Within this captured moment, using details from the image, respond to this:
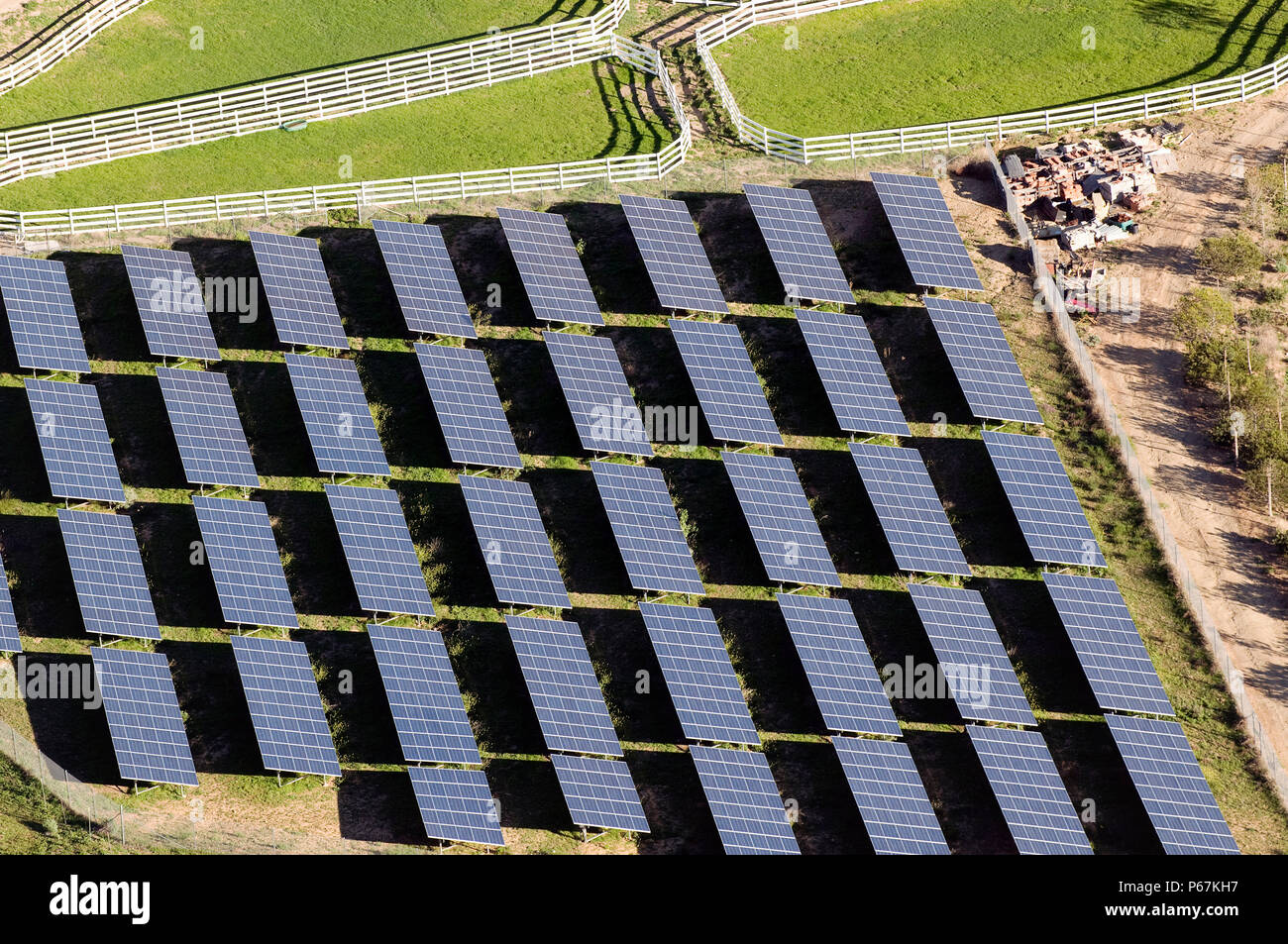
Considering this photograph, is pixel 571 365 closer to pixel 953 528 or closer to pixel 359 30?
pixel 953 528

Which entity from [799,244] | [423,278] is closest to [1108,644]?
[799,244]

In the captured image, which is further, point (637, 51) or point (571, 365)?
point (637, 51)

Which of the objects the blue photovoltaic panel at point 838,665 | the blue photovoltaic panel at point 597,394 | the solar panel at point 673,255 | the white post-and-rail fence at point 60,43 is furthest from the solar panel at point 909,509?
the white post-and-rail fence at point 60,43

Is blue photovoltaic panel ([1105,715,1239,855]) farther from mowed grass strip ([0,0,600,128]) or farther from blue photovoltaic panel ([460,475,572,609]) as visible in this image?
mowed grass strip ([0,0,600,128])

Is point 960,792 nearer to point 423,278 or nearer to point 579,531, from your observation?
point 579,531

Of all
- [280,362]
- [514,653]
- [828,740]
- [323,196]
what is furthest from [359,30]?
[828,740]

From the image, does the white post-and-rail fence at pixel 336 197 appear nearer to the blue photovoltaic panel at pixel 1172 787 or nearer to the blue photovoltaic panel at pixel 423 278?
the blue photovoltaic panel at pixel 423 278
